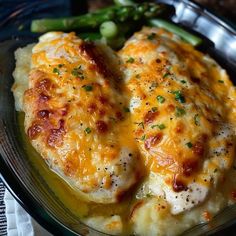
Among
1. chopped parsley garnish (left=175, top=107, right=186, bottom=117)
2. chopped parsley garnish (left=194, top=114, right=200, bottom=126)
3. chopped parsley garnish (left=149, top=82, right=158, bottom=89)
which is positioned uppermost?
chopped parsley garnish (left=194, top=114, right=200, bottom=126)

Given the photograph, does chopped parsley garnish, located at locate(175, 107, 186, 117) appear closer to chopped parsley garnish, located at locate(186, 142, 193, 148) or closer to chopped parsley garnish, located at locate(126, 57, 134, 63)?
chopped parsley garnish, located at locate(186, 142, 193, 148)

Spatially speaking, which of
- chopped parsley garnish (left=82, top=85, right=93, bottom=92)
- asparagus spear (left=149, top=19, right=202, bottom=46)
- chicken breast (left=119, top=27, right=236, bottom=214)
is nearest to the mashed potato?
chicken breast (left=119, top=27, right=236, bottom=214)

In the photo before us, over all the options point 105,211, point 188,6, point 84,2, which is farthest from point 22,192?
point 84,2

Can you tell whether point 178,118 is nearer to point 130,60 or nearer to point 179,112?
point 179,112

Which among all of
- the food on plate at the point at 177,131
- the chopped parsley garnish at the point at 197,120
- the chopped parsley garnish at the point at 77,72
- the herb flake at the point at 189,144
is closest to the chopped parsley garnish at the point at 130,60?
the food on plate at the point at 177,131

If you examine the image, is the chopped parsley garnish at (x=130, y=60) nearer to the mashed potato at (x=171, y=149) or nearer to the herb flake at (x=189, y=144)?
the mashed potato at (x=171, y=149)

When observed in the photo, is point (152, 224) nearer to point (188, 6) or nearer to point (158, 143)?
point (158, 143)

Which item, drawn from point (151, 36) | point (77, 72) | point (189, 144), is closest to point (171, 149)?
point (189, 144)
